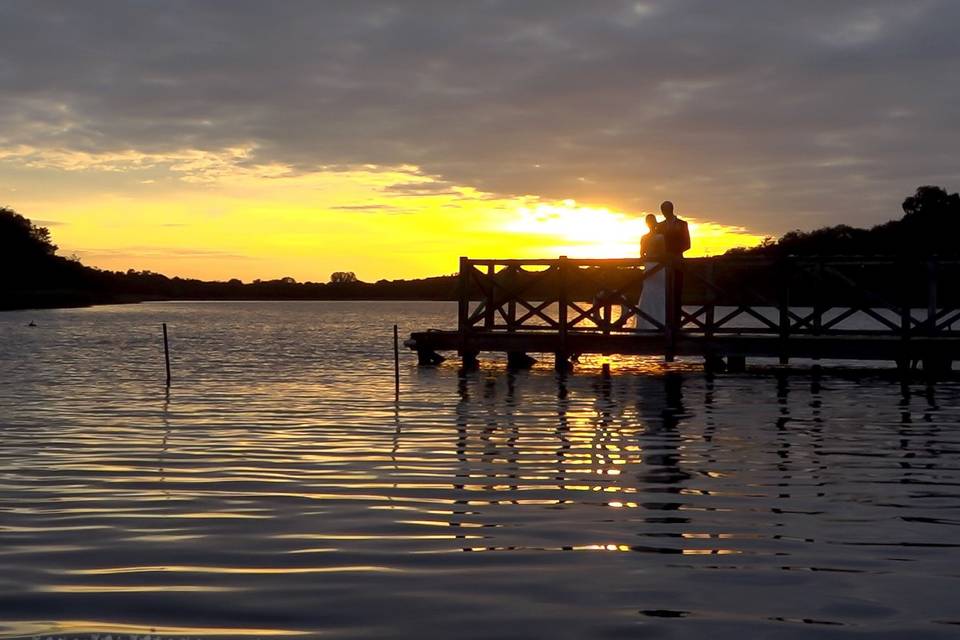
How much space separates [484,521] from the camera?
713 cm

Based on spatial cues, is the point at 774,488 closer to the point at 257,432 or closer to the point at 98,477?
the point at 98,477

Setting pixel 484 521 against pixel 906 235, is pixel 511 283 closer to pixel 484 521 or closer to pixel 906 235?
pixel 484 521

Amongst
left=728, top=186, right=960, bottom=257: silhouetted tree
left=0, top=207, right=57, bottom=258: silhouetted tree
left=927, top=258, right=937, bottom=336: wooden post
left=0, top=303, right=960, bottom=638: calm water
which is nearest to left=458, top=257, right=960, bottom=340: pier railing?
left=927, top=258, right=937, bottom=336: wooden post

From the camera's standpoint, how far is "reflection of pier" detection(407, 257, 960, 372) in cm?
2031

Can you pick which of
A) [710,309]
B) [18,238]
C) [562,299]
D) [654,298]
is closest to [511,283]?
[562,299]

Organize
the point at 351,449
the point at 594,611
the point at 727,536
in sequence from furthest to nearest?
1. the point at 351,449
2. the point at 727,536
3. the point at 594,611

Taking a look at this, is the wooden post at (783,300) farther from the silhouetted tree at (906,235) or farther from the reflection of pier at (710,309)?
the silhouetted tree at (906,235)

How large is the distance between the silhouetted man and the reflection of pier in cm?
6

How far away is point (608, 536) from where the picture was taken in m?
6.66

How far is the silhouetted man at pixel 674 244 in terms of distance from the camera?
2064 centimetres

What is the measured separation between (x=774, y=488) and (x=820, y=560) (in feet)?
7.95

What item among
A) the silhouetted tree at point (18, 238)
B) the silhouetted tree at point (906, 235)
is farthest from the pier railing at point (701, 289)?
the silhouetted tree at point (18, 238)

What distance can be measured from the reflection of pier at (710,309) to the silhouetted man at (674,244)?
0.06 metres

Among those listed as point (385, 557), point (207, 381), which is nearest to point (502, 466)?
point (385, 557)
